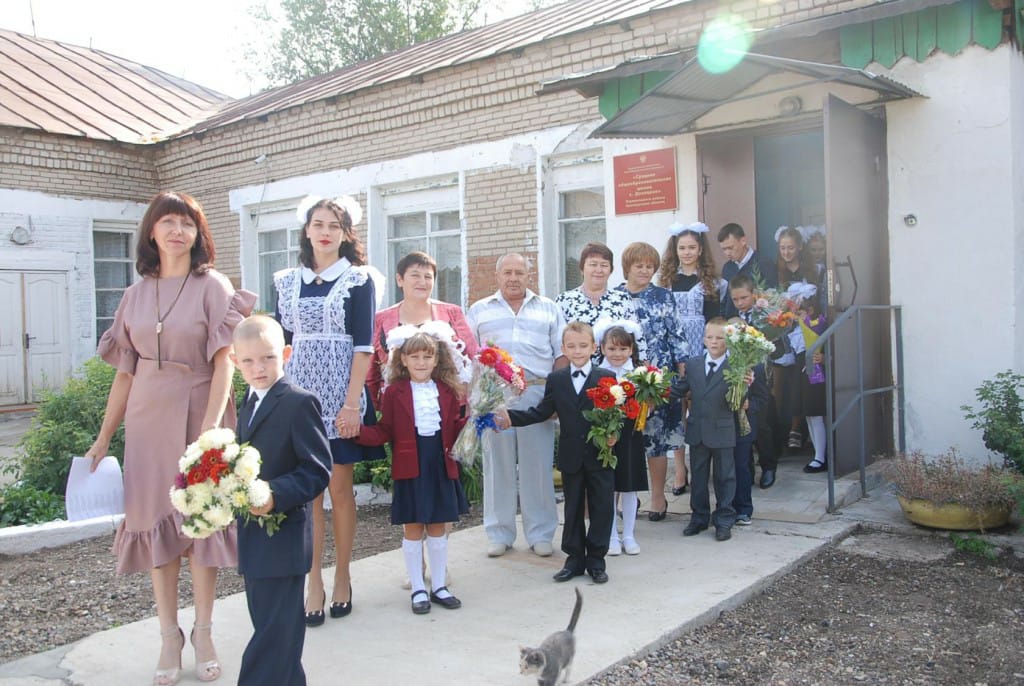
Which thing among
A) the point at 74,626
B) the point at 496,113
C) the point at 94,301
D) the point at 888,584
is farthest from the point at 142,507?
the point at 94,301

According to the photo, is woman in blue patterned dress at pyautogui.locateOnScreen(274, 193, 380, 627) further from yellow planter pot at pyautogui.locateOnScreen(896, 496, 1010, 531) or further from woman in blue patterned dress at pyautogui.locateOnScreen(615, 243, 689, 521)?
yellow planter pot at pyautogui.locateOnScreen(896, 496, 1010, 531)

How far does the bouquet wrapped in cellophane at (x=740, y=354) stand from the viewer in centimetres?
470

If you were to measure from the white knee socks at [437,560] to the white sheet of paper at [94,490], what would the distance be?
132 cm

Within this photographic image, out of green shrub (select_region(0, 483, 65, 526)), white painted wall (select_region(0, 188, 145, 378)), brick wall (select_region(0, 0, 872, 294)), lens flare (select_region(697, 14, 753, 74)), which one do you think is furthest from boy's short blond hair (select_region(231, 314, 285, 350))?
white painted wall (select_region(0, 188, 145, 378))

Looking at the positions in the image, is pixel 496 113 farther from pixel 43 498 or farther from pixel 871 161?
pixel 43 498

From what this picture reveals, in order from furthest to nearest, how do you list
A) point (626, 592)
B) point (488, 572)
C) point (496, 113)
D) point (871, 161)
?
point (496, 113) < point (871, 161) < point (488, 572) < point (626, 592)

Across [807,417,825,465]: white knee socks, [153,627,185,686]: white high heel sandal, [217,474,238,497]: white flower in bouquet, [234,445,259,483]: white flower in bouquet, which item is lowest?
[153,627,185,686]: white high heel sandal

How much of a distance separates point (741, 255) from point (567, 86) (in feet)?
6.03

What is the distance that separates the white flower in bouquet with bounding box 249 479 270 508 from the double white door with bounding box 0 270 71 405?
37.2ft

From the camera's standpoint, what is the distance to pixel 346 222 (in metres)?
3.82

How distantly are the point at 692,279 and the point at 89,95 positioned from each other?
40.6 feet

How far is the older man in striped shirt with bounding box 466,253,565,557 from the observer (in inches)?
185

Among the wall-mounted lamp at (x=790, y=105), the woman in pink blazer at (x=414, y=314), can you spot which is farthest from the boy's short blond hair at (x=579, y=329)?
the wall-mounted lamp at (x=790, y=105)

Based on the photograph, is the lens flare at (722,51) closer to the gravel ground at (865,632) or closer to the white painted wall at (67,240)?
the gravel ground at (865,632)
